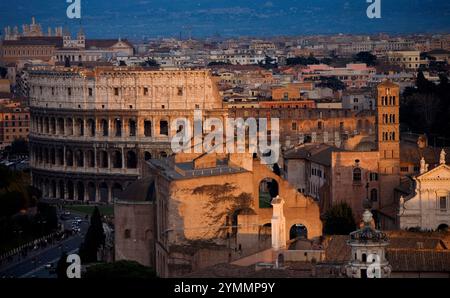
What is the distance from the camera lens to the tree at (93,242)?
33344mm

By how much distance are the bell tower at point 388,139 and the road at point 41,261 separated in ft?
22.8

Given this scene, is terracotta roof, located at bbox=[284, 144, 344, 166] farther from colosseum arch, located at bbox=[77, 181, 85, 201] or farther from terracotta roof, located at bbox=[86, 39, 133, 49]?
terracotta roof, located at bbox=[86, 39, 133, 49]

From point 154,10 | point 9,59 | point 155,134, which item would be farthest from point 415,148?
point 9,59

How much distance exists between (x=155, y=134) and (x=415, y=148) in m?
17.4

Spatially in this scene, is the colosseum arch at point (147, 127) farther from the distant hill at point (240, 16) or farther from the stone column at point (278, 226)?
the stone column at point (278, 226)

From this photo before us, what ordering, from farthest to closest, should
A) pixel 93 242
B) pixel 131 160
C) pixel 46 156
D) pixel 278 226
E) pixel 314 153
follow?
1. pixel 46 156
2. pixel 131 160
3. pixel 314 153
4. pixel 93 242
5. pixel 278 226

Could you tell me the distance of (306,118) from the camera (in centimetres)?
5947

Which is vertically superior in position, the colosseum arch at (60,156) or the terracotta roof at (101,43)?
the terracotta roof at (101,43)

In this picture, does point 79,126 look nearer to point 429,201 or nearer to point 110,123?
point 110,123

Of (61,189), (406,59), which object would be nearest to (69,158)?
(61,189)

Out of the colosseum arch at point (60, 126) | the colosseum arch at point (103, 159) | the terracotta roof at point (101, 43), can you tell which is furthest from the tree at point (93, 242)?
the terracotta roof at point (101, 43)

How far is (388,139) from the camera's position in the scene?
3875cm

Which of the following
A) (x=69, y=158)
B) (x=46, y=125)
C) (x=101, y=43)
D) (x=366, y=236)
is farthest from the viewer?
(x=101, y=43)

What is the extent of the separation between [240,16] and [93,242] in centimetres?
4955
